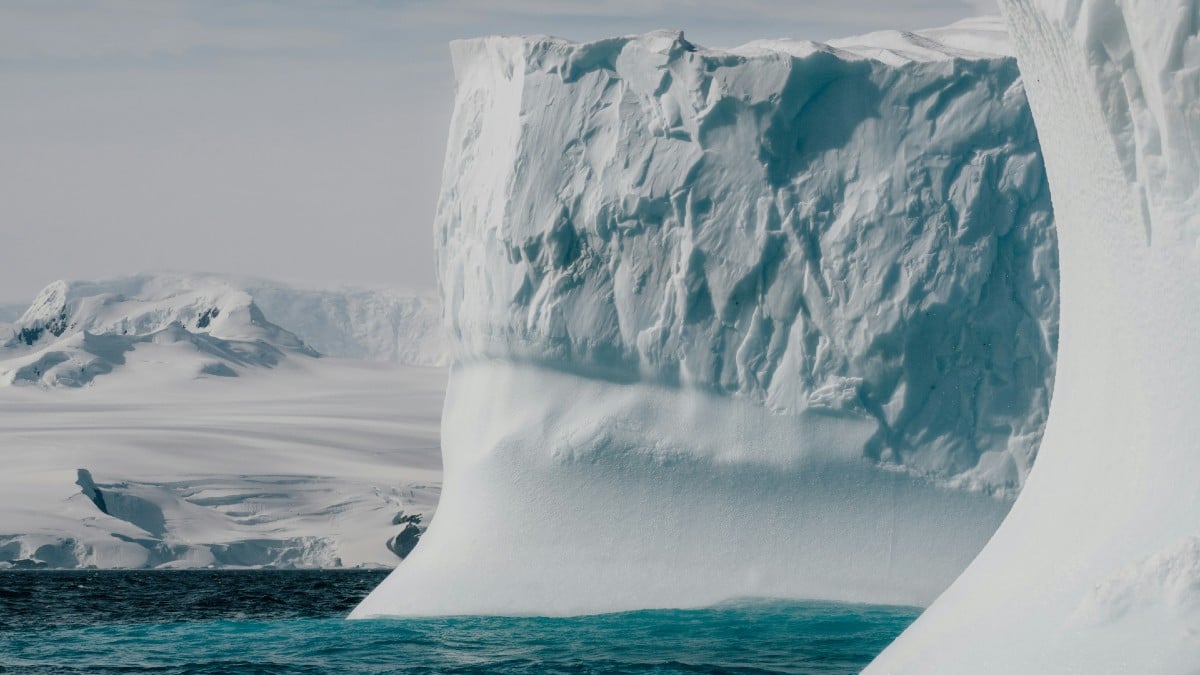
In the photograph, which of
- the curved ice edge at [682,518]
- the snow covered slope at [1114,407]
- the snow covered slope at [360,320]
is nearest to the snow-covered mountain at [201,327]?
the snow covered slope at [360,320]

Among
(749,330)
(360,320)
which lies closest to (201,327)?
(360,320)

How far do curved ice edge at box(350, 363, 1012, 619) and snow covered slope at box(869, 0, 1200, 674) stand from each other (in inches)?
240

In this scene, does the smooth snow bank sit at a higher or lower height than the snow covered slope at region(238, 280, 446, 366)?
lower

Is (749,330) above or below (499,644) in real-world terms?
above

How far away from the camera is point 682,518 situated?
487 inches

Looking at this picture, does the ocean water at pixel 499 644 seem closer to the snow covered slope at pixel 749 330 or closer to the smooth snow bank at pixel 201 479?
the snow covered slope at pixel 749 330

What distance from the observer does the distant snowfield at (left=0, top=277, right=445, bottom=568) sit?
37.8 m

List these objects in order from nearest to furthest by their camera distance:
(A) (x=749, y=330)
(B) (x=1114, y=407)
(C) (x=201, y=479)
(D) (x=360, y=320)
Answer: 1. (B) (x=1114, y=407)
2. (A) (x=749, y=330)
3. (C) (x=201, y=479)
4. (D) (x=360, y=320)

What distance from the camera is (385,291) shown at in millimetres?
193875

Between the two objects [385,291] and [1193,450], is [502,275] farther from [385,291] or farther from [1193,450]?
[385,291]

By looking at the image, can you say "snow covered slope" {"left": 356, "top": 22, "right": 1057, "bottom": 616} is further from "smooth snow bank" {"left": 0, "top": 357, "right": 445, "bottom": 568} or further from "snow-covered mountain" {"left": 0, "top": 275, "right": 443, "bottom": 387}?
"snow-covered mountain" {"left": 0, "top": 275, "right": 443, "bottom": 387}

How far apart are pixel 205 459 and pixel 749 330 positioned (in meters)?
41.2

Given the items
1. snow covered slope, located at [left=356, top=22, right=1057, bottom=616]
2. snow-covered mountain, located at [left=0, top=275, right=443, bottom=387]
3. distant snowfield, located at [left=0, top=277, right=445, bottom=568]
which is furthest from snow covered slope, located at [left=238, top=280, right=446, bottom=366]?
snow covered slope, located at [left=356, top=22, right=1057, bottom=616]

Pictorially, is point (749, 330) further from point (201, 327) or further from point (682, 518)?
point (201, 327)
